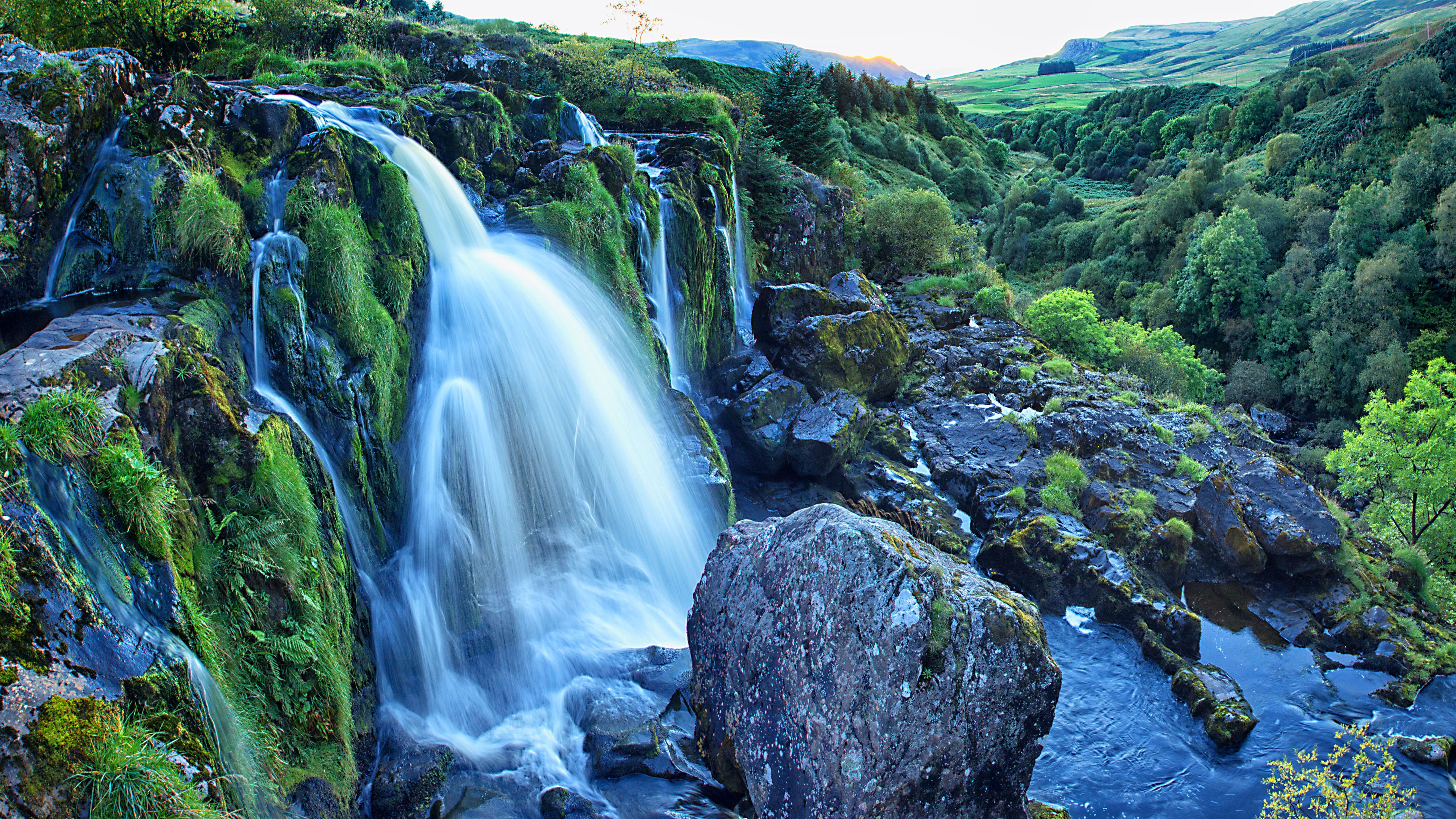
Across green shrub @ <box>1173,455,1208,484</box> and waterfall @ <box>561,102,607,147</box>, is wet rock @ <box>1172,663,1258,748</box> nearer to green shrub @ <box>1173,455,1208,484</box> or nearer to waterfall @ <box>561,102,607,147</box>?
green shrub @ <box>1173,455,1208,484</box>

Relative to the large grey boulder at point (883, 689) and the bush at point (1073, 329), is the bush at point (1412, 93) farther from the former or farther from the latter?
the large grey boulder at point (883, 689)

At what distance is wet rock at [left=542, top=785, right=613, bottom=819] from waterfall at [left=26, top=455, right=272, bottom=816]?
3.40 metres

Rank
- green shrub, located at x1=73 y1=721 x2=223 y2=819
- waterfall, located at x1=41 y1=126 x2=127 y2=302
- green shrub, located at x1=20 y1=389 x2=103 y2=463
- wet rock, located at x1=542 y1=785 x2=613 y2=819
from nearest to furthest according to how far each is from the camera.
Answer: green shrub, located at x1=73 y1=721 x2=223 y2=819
green shrub, located at x1=20 y1=389 x2=103 y2=463
wet rock, located at x1=542 y1=785 x2=613 y2=819
waterfall, located at x1=41 y1=126 x2=127 y2=302

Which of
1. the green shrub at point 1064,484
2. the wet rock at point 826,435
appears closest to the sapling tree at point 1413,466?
the green shrub at point 1064,484

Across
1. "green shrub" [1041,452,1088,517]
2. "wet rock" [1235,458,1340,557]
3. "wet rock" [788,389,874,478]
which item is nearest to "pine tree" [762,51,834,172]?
"wet rock" [788,389,874,478]

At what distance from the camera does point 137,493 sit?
668cm

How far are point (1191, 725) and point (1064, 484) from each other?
290 inches

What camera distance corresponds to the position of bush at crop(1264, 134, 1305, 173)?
64125mm

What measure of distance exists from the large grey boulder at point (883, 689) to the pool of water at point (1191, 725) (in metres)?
4.10

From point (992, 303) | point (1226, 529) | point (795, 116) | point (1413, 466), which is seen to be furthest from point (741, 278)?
point (1413, 466)

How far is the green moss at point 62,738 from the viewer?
4871 millimetres

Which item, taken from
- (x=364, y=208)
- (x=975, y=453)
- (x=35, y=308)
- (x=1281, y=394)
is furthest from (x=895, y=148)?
(x=35, y=308)

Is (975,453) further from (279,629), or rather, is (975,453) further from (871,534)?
(279,629)

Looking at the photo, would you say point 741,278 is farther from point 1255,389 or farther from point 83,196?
point 1255,389
